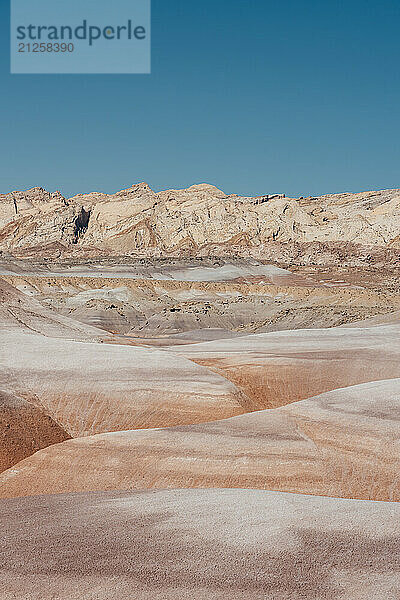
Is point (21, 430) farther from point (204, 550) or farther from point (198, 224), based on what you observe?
point (198, 224)

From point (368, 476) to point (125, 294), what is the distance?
49.0 metres

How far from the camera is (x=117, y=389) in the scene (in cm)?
1716

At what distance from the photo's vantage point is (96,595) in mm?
5855

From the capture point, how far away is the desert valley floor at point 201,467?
632 centimetres

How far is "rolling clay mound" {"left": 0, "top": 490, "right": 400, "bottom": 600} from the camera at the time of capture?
5977 millimetres

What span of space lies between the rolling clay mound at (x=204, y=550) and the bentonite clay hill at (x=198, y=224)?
91203mm

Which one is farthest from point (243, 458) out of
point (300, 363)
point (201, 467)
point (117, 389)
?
→ point (300, 363)

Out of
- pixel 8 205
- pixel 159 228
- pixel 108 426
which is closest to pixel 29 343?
pixel 108 426

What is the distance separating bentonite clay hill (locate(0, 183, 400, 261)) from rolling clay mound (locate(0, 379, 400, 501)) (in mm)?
86054

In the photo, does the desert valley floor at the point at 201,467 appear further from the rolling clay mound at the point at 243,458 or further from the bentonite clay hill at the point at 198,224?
the bentonite clay hill at the point at 198,224

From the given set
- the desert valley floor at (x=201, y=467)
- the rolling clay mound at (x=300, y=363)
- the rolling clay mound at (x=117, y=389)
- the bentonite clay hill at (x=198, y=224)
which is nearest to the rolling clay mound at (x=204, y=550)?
the desert valley floor at (x=201, y=467)

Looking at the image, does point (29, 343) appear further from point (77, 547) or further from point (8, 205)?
point (8, 205)

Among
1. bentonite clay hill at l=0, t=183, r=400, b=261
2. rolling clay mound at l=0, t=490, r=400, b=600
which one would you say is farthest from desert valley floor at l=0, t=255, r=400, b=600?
bentonite clay hill at l=0, t=183, r=400, b=261

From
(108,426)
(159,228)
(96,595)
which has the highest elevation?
(159,228)
